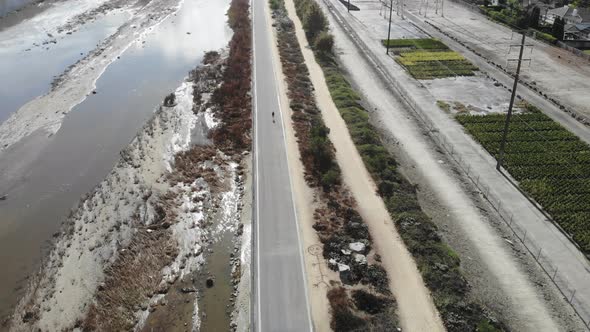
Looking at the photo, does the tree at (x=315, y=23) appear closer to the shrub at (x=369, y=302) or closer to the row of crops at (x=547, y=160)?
the row of crops at (x=547, y=160)

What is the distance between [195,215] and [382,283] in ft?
45.9

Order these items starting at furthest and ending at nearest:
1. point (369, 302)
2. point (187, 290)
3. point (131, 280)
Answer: point (131, 280) → point (187, 290) → point (369, 302)

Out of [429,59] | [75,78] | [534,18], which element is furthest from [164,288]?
[534,18]

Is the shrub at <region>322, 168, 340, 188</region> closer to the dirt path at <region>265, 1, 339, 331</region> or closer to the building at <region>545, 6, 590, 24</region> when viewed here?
the dirt path at <region>265, 1, 339, 331</region>

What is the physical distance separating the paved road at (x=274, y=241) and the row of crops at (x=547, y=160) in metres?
16.9

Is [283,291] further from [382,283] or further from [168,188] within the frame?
[168,188]

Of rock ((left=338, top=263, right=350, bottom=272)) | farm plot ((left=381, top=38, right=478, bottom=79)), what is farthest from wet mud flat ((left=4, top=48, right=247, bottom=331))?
farm plot ((left=381, top=38, right=478, bottom=79))

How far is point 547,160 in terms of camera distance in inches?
1463

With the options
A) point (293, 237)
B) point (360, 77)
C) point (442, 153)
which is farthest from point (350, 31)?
point (293, 237)

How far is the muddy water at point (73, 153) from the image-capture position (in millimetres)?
30391

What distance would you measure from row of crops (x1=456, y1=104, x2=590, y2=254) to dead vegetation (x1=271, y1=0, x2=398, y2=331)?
12751mm

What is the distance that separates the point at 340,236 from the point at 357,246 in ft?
4.70

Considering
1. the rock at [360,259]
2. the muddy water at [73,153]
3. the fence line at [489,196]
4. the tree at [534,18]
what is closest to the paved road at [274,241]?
the rock at [360,259]

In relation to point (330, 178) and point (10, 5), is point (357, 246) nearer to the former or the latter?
point (330, 178)
